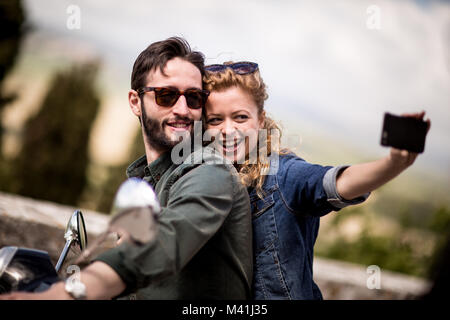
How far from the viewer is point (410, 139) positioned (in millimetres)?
1454

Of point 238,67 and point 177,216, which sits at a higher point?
point 238,67

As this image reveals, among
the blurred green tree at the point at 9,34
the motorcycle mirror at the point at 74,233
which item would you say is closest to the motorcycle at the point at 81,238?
the motorcycle mirror at the point at 74,233

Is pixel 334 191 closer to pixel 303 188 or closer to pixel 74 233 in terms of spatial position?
pixel 303 188

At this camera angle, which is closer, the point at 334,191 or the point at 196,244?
the point at 196,244

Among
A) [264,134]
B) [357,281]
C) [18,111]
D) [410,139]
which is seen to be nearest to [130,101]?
[264,134]

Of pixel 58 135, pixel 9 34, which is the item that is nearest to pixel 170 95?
pixel 58 135

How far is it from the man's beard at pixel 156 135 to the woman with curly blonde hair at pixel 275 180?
1.16ft

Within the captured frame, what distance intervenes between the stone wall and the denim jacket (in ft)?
4.79

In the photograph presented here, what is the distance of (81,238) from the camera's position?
2.21 m

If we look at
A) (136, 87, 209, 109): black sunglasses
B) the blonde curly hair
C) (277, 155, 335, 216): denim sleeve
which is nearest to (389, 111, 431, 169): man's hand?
(277, 155, 335, 216): denim sleeve

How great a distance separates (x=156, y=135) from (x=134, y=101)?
409mm

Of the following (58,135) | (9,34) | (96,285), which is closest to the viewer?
(96,285)

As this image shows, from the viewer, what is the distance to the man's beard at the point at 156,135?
2.28 metres

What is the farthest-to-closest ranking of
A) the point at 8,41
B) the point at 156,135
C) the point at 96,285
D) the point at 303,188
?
the point at 8,41
the point at 156,135
the point at 303,188
the point at 96,285
